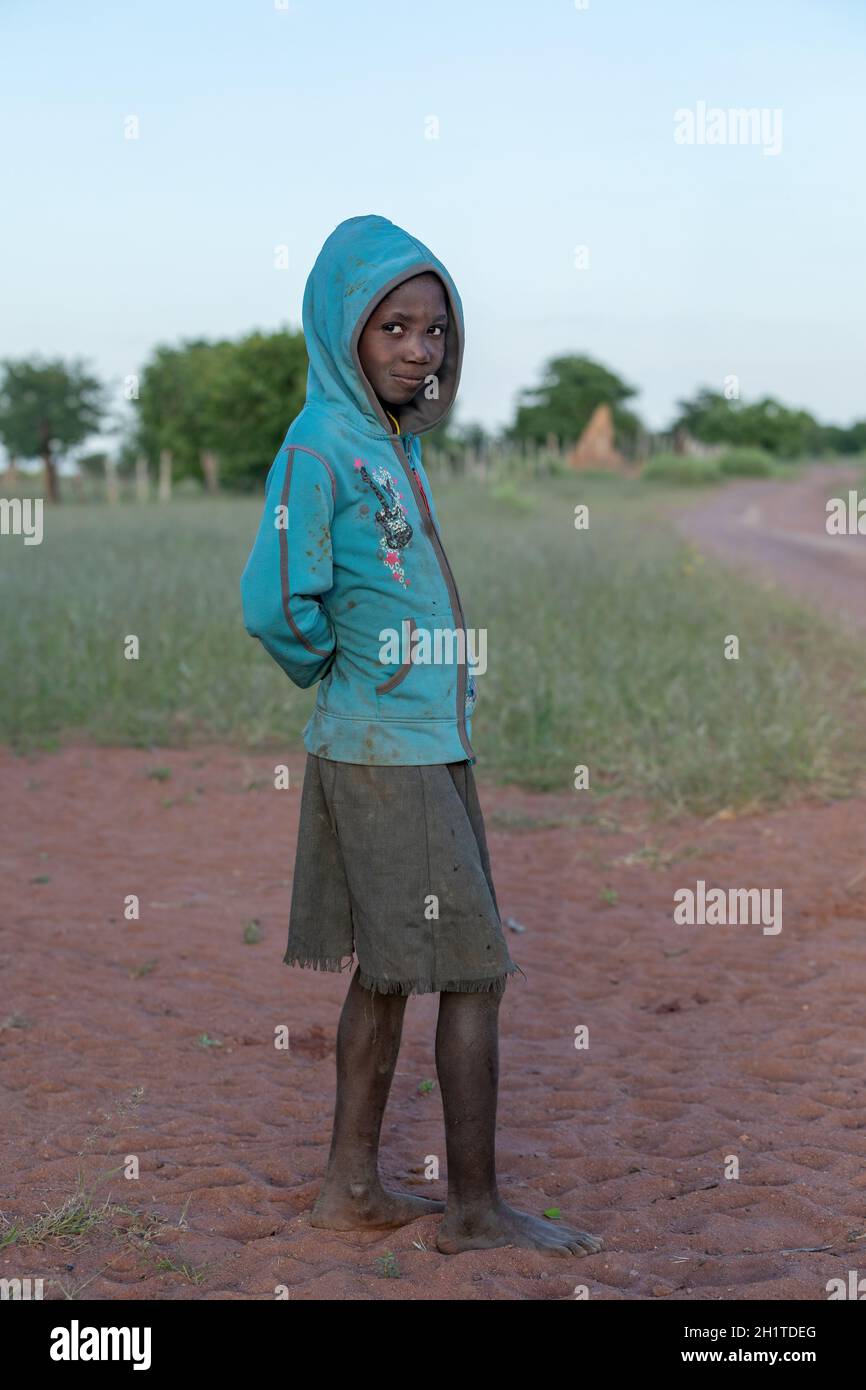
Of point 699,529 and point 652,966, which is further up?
point 699,529

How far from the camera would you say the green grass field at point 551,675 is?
6910mm

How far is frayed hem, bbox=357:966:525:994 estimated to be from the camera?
258 centimetres

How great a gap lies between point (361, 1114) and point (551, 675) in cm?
553

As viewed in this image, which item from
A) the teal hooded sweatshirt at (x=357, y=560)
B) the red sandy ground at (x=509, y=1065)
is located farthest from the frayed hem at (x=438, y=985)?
the red sandy ground at (x=509, y=1065)

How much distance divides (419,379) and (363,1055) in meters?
1.30

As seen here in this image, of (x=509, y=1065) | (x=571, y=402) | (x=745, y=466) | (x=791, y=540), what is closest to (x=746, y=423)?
(x=571, y=402)

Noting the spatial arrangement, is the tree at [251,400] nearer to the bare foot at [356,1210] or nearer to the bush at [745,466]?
the bush at [745,466]

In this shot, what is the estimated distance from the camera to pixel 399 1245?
2758 mm

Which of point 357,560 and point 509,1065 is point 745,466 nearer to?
point 509,1065

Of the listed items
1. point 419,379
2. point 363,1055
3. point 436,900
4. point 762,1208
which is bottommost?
point 762,1208

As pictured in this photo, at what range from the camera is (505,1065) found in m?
3.85

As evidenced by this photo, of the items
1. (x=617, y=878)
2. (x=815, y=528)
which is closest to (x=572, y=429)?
(x=815, y=528)
